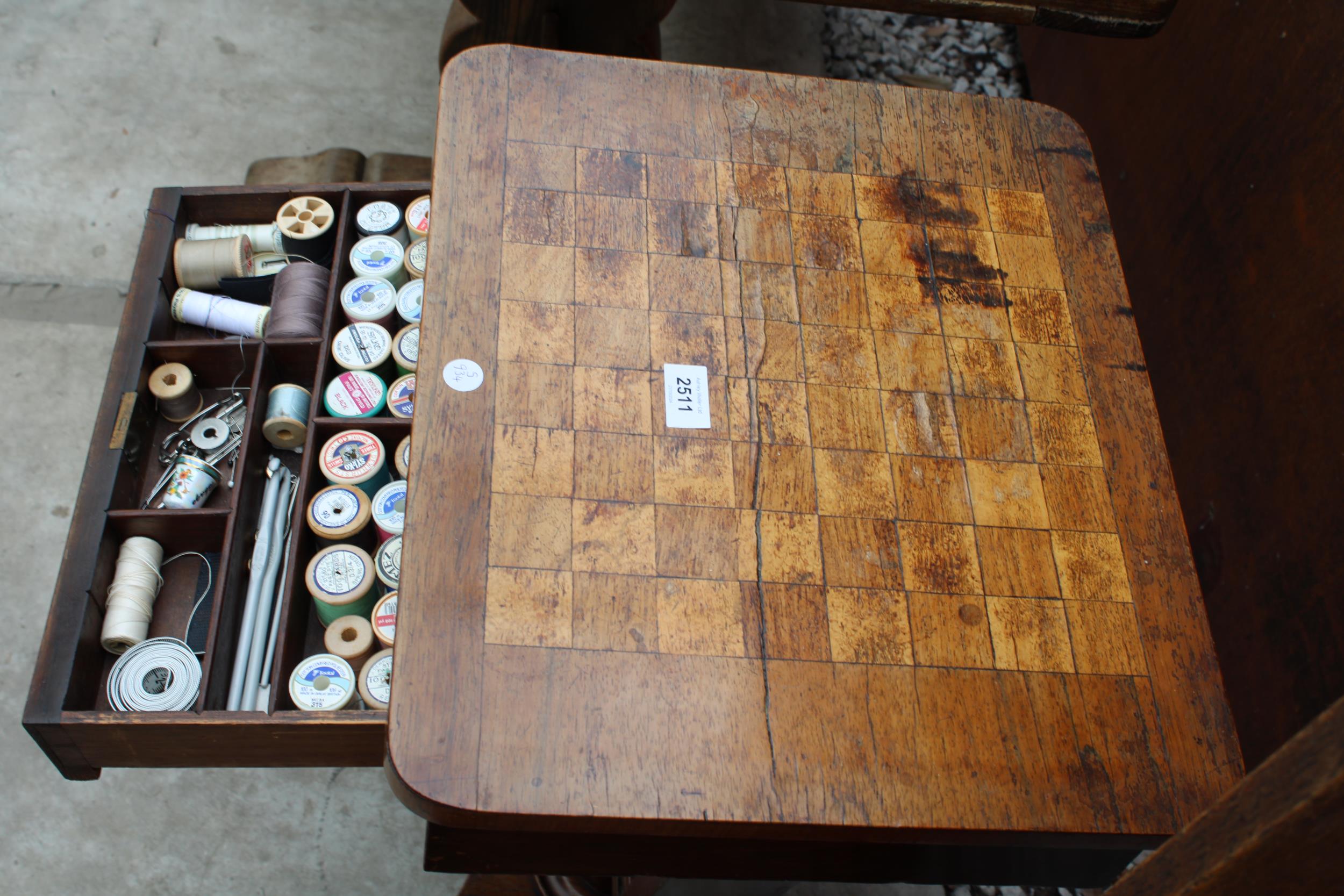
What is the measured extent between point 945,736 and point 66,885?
1.96 meters

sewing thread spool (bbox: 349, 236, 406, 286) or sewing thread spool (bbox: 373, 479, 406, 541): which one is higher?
sewing thread spool (bbox: 349, 236, 406, 286)

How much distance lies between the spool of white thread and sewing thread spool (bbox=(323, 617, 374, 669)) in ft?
2.78

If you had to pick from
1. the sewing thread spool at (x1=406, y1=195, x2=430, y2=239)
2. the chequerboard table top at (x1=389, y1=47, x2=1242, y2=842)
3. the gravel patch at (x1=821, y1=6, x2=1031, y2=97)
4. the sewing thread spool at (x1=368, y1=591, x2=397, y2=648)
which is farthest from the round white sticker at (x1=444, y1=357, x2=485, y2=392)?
the gravel patch at (x1=821, y1=6, x2=1031, y2=97)

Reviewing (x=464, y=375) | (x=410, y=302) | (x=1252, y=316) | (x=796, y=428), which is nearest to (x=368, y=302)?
(x=410, y=302)

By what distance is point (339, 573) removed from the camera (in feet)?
5.75

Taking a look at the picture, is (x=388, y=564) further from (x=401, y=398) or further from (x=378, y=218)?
(x=378, y=218)

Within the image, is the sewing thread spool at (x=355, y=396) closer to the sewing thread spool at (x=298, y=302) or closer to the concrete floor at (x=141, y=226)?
the sewing thread spool at (x=298, y=302)

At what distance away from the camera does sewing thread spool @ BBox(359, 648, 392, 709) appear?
1688 mm

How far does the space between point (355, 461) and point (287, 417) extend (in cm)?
18

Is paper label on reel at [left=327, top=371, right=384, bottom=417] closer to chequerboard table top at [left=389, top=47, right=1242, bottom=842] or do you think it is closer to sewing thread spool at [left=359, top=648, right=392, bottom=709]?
sewing thread spool at [left=359, top=648, right=392, bottom=709]

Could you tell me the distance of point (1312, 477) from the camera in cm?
186

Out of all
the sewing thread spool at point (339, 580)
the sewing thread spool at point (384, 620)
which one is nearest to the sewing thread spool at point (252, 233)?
the sewing thread spool at point (339, 580)

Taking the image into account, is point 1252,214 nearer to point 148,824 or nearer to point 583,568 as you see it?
point 583,568

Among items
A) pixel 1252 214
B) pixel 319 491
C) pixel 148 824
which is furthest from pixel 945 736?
pixel 148 824
